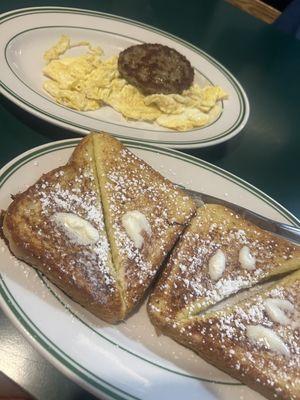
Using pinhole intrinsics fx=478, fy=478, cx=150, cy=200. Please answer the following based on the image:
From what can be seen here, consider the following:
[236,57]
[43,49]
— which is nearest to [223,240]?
[43,49]

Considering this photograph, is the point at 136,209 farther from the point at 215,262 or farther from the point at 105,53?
the point at 105,53

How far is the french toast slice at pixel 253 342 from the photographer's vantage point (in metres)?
1.18

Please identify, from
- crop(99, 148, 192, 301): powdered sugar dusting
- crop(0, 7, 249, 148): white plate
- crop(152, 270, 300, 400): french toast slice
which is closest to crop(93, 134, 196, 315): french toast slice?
crop(99, 148, 192, 301): powdered sugar dusting

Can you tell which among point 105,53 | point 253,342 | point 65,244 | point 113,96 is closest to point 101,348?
point 65,244

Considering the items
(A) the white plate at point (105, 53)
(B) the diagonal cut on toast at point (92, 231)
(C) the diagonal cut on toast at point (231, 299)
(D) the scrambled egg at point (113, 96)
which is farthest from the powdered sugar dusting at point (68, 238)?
(D) the scrambled egg at point (113, 96)

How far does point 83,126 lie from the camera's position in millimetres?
1736

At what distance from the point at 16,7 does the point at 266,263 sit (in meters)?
1.78

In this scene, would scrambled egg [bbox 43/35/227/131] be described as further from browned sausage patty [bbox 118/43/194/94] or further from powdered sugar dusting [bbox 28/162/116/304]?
powdered sugar dusting [bbox 28/162/116/304]

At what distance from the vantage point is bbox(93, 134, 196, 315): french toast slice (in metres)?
1.27

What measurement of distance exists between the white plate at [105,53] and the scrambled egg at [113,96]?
0.04m

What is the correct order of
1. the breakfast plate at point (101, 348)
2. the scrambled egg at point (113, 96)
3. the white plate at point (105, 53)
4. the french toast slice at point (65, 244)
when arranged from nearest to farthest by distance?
1. the breakfast plate at point (101, 348)
2. the french toast slice at point (65, 244)
3. the white plate at point (105, 53)
4. the scrambled egg at point (113, 96)

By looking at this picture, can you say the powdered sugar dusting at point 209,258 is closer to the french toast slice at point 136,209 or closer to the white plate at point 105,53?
the french toast slice at point 136,209

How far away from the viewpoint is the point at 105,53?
2.35 metres

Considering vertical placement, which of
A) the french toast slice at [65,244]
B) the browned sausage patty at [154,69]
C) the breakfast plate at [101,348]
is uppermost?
the browned sausage patty at [154,69]
